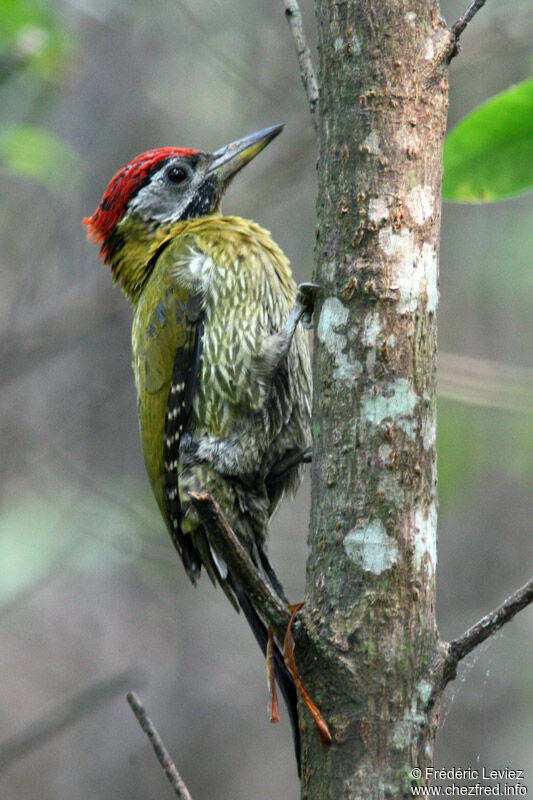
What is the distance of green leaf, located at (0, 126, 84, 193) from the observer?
3801 millimetres

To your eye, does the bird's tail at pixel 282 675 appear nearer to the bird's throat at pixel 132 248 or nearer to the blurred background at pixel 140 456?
the bird's throat at pixel 132 248

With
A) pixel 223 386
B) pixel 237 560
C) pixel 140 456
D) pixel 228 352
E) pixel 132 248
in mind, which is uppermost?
pixel 132 248

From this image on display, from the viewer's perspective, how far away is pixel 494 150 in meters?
2.17

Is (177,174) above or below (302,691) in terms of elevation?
above

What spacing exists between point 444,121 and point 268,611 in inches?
42.7

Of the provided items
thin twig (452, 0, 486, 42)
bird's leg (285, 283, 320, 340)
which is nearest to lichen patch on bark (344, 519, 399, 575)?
bird's leg (285, 283, 320, 340)

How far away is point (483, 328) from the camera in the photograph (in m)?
6.51

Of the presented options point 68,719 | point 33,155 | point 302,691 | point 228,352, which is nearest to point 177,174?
point 33,155

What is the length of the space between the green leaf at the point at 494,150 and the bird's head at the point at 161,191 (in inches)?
63.5

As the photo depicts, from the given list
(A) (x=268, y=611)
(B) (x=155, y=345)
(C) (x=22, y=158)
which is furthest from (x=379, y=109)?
(C) (x=22, y=158)

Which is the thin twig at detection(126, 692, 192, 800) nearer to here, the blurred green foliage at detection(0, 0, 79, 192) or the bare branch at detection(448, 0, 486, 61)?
the bare branch at detection(448, 0, 486, 61)

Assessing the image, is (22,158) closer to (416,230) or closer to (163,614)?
(416,230)

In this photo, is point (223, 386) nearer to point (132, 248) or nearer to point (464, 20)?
point (132, 248)

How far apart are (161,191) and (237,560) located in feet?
8.01
